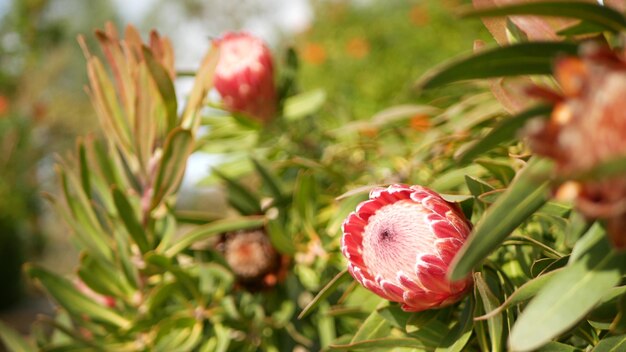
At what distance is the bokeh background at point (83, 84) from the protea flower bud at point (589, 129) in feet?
0.19

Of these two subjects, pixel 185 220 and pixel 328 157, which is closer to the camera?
pixel 185 220

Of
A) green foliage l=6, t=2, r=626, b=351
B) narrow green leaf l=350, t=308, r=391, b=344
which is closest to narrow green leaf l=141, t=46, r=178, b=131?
green foliage l=6, t=2, r=626, b=351

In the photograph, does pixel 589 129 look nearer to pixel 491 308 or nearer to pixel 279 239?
pixel 491 308

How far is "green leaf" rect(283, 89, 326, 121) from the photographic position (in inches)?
25.0

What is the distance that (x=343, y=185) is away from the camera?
0.56 meters

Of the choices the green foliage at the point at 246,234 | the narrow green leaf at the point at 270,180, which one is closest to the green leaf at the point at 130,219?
the green foliage at the point at 246,234

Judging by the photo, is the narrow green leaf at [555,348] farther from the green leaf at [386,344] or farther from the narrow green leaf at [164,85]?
the narrow green leaf at [164,85]

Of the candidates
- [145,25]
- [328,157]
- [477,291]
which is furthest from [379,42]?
[145,25]

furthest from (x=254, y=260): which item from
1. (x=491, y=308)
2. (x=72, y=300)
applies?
(x=491, y=308)

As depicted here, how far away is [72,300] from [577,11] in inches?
17.1

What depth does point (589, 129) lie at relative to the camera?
17 cm

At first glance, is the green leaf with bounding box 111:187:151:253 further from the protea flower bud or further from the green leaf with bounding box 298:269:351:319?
the protea flower bud

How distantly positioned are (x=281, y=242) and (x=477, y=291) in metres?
0.21

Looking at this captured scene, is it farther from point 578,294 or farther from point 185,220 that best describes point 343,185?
point 578,294
